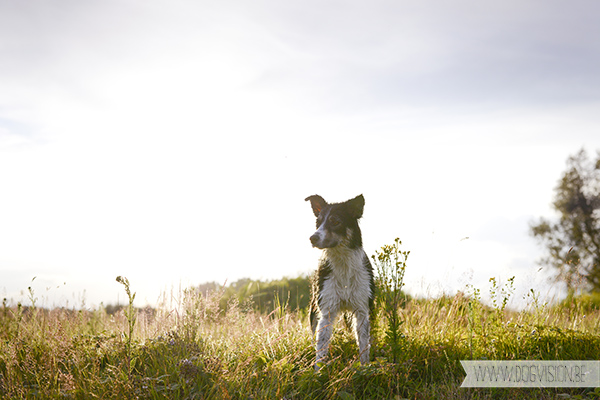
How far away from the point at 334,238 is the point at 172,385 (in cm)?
276

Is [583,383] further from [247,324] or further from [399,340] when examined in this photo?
[247,324]

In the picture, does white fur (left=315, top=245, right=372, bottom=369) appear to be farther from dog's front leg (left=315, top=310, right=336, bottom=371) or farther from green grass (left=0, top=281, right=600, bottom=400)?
green grass (left=0, top=281, right=600, bottom=400)

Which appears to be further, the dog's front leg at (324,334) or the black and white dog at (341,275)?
the black and white dog at (341,275)

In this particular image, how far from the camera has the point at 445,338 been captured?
22.6 ft

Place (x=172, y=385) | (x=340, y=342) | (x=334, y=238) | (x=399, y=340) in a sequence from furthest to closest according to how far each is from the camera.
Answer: (x=340, y=342), (x=334, y=238), (x=399, y=340), (x=172, y=385)

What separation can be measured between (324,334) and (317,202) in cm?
196

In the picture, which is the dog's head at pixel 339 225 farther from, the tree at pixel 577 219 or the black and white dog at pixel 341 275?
the tree at pixel 577 219

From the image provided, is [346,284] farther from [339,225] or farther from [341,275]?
[339,225]

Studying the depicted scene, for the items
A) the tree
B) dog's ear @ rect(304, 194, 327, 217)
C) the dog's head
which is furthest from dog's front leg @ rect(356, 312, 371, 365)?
the tree

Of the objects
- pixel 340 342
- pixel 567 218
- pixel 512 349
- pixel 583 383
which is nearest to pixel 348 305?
pixel 340 342

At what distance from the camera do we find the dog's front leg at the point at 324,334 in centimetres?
571

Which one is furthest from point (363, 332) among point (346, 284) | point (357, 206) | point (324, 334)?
point (357, 206)

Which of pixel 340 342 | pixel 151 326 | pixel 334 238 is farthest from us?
pixel 151 326

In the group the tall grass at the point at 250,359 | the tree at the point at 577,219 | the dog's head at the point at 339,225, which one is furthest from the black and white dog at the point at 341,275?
the tree at the point at 577,219
